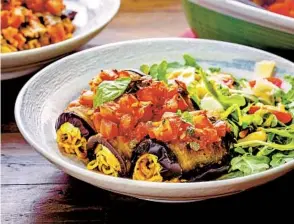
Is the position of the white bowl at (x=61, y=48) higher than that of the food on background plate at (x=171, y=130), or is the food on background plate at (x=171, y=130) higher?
the food on background plate at (x=171, y=130)

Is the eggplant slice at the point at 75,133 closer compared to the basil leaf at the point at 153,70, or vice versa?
the eggplant slice at the point at 75,133

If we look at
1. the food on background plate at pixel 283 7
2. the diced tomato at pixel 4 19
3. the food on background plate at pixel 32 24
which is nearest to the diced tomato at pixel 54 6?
the food on background plate at pixel 32 24

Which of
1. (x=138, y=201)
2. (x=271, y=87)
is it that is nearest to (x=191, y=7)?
(x=271, y=87)

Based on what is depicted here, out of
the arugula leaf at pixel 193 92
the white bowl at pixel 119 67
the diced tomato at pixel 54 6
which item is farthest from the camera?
the diced tomato at pixel 54 6

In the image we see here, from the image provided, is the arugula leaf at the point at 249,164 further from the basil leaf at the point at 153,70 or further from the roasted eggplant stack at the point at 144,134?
the basil leaf at the point at 153,70

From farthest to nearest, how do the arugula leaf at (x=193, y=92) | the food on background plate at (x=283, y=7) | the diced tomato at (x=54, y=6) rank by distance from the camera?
the diced tomato at (x=54, y=6)
the food on background plate at (x=283, y=7)
the arugula leaf at (x=193, y=92)

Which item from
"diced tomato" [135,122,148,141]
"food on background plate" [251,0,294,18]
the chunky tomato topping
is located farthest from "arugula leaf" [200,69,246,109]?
"food on background plate" [251,0,294,18]
